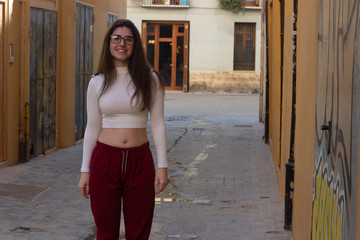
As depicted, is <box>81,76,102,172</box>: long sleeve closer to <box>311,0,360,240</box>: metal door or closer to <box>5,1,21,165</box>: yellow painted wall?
<box>311,0,360,240</box>: metal door

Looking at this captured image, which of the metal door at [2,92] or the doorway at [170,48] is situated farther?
the doorway at [170,48]

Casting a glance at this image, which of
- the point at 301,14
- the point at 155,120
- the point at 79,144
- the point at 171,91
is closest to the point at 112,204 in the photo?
the point at 155,120

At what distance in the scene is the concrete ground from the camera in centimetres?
701

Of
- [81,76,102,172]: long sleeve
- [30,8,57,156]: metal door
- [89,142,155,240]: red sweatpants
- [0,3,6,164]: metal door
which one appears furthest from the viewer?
A: [30,8,57,156]: metal door

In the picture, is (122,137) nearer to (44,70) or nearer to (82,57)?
(44,70)

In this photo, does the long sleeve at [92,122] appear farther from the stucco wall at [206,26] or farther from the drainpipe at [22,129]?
the stucco wall at [206,26]

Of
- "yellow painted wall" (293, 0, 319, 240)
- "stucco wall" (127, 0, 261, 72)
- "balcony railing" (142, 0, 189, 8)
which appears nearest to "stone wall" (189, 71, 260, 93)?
"stucco wall" (127, 0, 261, 72)

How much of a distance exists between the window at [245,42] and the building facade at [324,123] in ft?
84.0

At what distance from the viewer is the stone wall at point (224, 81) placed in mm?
32750

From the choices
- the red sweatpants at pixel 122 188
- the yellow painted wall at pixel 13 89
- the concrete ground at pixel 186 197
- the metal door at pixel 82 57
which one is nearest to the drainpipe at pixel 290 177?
the concrete ground at pixel 186 197

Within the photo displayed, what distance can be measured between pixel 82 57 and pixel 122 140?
9.99 meters

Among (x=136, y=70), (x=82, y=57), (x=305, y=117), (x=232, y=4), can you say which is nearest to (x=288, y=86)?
(x=305, y=117)

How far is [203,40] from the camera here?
3278 centimetres

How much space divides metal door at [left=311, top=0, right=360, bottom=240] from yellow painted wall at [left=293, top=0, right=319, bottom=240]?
16.6 inches
